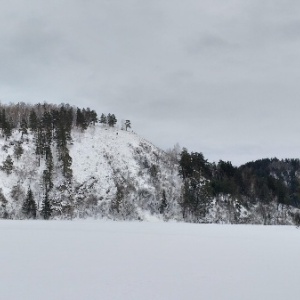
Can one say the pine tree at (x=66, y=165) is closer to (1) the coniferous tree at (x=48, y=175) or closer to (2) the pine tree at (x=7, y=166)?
(1) the coniferous tree at (x=48, y=175)

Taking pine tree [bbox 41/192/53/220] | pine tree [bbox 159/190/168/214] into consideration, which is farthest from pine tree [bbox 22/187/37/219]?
pine tree [bbox 159/190/168/214]

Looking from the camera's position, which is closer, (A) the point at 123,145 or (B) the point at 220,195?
(B) the point at 220,195

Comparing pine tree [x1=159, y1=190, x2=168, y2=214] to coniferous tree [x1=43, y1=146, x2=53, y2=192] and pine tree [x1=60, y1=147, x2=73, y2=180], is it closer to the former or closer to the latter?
pine tree [x1=60, y1=147, x2=73, y2=180]

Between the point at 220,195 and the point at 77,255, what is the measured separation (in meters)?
107

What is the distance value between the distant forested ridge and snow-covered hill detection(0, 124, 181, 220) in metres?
0.32

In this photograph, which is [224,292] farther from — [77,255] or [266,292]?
[77,255]

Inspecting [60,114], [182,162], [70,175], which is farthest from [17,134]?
[182,162]

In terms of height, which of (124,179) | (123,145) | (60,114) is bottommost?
(124,179)

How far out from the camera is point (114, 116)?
16000 cm

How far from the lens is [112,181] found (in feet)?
402

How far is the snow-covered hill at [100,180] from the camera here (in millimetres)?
108500

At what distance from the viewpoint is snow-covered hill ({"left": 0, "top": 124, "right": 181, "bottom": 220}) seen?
108 m

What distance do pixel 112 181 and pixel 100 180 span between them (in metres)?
4.36

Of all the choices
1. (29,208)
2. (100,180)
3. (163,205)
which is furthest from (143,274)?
(100,180)
